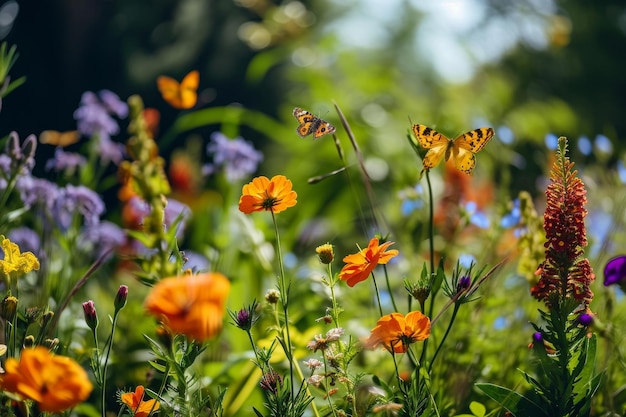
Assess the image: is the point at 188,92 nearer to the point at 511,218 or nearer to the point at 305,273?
the point at 511,218

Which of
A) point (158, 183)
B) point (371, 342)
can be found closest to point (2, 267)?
point (158, 183)

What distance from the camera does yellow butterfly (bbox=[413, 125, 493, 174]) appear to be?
862 mm

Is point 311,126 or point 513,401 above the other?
point 311,126

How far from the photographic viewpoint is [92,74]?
19.5ft

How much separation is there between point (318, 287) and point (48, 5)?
18.7 ft

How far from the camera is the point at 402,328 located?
0.80 metres

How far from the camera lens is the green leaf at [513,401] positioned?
0.90 m

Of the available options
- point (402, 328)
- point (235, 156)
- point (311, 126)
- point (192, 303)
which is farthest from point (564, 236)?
point (235, 156)

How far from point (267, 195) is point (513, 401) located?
0.40 metres

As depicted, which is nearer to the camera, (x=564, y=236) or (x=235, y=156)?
(x=564, y=236)

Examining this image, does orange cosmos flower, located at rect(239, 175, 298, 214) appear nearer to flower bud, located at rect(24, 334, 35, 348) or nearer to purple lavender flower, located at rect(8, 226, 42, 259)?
flower bud, located at rect(24, 334, 35, 348)

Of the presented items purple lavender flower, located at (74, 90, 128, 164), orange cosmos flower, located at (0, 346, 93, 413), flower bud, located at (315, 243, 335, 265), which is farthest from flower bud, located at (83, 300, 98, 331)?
purple lavender flower, located at (74, 90, 128, 164)

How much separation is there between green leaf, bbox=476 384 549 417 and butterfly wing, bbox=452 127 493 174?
27 cm

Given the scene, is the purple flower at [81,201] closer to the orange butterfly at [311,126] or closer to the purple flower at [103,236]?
the purple flower at [103,236]
